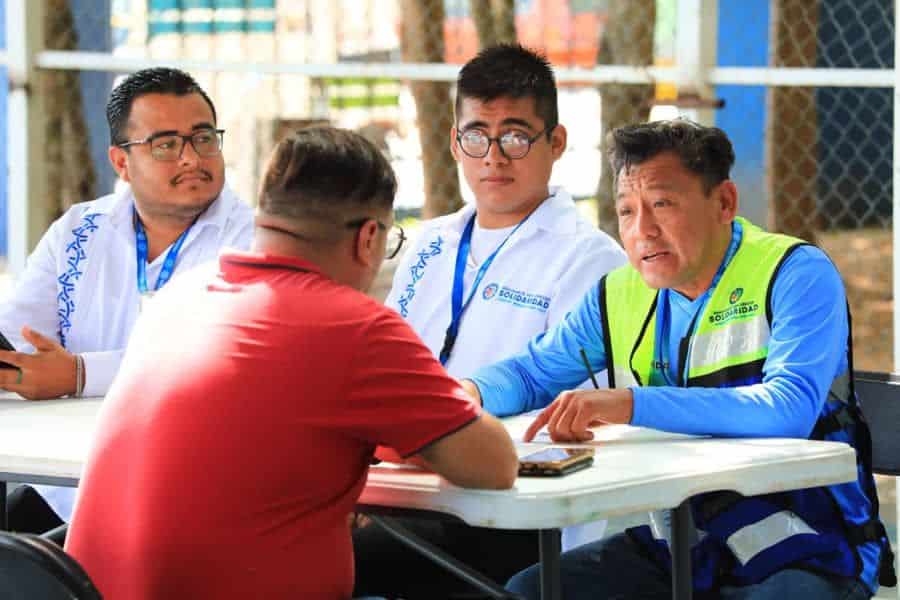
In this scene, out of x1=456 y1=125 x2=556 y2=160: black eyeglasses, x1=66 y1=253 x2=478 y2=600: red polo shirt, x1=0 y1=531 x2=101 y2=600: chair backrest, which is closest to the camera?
x1=0 y1=531 x2=101 y2=600: chair backrest

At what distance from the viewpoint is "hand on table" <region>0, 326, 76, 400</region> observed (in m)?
3.34

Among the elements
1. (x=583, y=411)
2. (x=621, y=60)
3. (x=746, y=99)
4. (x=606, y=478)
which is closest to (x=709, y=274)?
(x=583, y=411)

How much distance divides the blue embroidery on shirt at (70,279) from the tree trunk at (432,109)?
15.5 ft

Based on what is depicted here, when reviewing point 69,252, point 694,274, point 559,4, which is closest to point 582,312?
point 694,274

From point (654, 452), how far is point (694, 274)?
0.44 m

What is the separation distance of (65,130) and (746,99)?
4826 mm

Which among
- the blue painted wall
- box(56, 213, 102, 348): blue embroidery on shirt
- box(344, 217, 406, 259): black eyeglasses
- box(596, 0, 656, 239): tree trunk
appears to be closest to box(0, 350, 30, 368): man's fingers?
box(56, 213, 102, 348): blue embroidery on shirt

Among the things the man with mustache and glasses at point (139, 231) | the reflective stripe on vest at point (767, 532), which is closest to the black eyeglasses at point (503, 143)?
the man with mustache and glasses at point (139, 231)

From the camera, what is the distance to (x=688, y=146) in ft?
9.52

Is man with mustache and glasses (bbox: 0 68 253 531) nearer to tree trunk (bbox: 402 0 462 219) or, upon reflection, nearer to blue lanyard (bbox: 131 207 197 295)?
blue lanyard (bbox: 131 207 197 295)

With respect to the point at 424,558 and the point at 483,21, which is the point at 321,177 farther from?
the point at 483,21

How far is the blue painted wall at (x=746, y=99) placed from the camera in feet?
31.6

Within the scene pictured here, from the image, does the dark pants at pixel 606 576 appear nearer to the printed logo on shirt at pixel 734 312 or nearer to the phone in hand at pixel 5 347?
the printed logo on shirt at pixel 734 312

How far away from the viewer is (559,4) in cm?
1123
